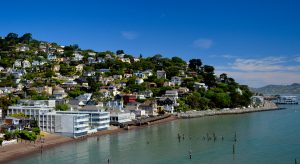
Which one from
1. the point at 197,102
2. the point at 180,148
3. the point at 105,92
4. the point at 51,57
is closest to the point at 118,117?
the point at 105,92

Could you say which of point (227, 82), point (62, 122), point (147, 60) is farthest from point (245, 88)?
point (62, 122)

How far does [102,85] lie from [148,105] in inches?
574

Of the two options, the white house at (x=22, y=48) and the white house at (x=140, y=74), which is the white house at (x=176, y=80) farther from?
the white house at (x=22, y=48)

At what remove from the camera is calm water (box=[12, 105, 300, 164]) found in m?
32.2

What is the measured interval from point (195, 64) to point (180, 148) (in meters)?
66.0

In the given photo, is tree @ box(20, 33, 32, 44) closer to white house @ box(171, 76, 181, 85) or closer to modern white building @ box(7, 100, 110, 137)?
white house @ box(171, 76, 181, 85)

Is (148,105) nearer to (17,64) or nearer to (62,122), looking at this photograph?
(62,122)

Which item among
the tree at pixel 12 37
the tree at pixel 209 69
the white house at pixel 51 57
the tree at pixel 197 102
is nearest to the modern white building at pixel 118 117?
the tree at pixel 197 102

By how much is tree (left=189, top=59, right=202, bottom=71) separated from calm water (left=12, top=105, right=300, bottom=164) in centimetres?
5172

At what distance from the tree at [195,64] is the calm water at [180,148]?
5172 cm

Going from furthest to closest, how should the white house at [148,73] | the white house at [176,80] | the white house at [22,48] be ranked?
the white house at [22,48] < the white house at [148,73] < the white house at [176,80]

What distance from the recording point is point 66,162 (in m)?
31.1

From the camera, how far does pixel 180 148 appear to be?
37344 mm

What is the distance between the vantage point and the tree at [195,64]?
102m
